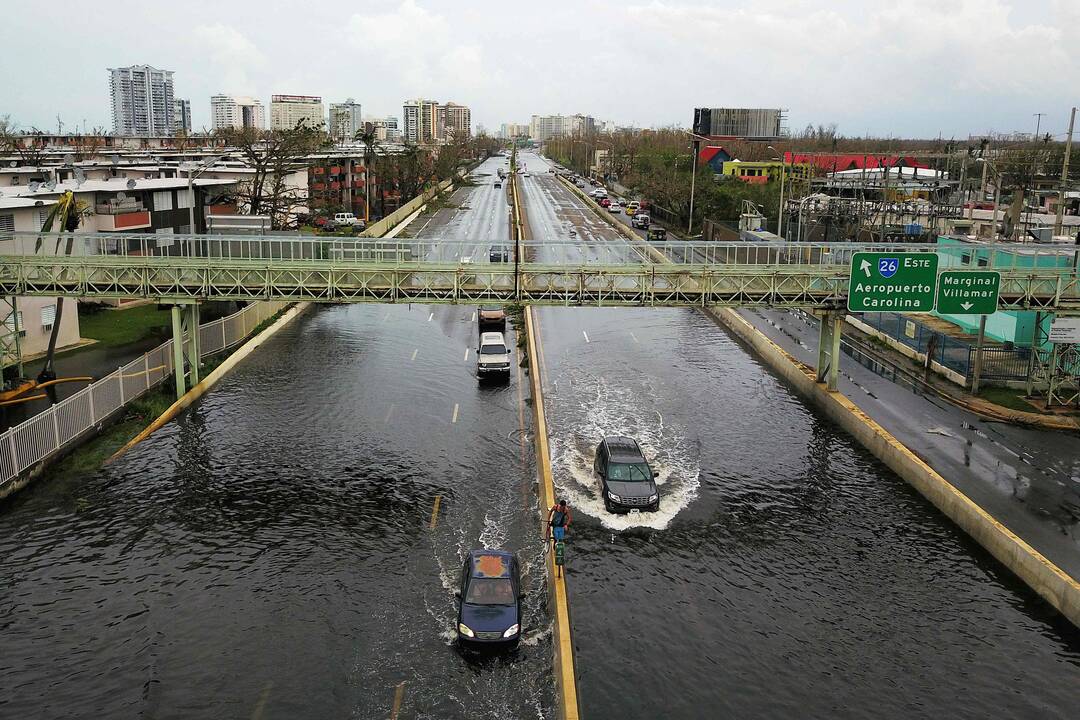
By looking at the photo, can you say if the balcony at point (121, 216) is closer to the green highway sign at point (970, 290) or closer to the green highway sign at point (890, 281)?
the green highway sign at point (890, 281)

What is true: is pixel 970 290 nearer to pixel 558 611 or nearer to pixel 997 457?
pixel 997 457

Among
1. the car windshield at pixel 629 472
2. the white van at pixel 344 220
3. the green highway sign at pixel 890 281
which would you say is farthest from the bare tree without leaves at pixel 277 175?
the car windshield at pixel 629 472

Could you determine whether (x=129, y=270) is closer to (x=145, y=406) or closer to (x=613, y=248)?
(x=145, y=406)

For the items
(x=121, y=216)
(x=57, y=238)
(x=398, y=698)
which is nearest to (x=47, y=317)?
(x=57, y=238)

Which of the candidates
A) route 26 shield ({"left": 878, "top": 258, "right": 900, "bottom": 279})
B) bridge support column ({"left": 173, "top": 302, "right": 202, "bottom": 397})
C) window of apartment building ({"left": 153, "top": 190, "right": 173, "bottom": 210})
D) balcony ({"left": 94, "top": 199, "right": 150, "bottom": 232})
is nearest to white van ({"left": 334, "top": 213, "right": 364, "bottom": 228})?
window of apartment building ({"left": 153, "top": 190, "right": 173, "bottom": 210})

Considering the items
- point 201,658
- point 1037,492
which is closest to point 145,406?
point 201,658

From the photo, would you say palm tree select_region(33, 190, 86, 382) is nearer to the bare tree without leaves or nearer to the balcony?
the balcony
